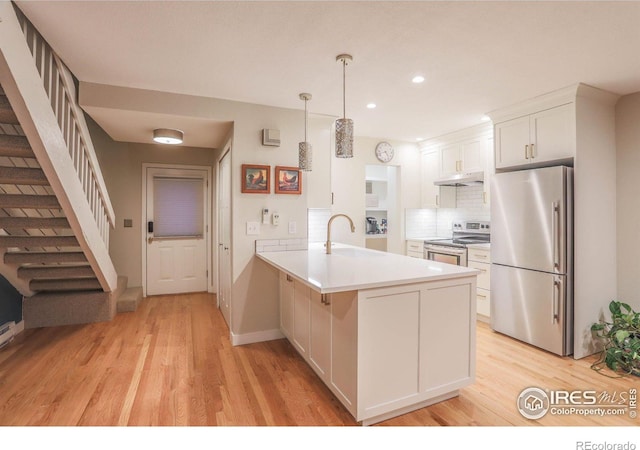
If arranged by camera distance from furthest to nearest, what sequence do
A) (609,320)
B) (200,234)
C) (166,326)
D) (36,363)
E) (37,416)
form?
1. (200,234)
2. (166,326)
3. (609,320)
4. (36,363)
5. (37,416)

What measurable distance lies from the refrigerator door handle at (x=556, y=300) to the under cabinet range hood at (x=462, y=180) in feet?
5.19

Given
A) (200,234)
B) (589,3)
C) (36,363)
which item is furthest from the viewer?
(200,234)

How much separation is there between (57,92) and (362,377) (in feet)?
9.35

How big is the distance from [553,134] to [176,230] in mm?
4896

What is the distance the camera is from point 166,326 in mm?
3584

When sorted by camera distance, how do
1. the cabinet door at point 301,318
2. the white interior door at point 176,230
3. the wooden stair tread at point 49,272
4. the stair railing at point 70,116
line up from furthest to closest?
the white interior door at point 176,230 < the wooden stair tread at point 49,272 < the cabinet door at point 301,318 < the stair railing at point 70,116

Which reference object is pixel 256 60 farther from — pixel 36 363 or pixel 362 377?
pixel 36 363

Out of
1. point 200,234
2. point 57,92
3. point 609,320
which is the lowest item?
point 609,320

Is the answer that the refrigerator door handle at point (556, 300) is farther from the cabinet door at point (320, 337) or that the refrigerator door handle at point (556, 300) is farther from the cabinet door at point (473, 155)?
the cabinet door at point (320, 337)

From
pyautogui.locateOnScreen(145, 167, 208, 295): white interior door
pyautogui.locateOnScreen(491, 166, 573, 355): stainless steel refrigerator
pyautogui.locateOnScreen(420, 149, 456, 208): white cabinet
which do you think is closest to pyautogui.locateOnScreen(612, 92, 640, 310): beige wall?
pyautogui.locateOnScreen(491, 166, 573, 355): stainless steel refrigerator

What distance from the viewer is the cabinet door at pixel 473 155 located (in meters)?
3.96

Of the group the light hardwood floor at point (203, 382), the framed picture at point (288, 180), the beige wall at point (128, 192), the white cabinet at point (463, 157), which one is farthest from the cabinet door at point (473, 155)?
the beige wall at point (128, 192)

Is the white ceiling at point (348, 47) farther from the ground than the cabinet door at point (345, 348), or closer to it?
farther from the ground
